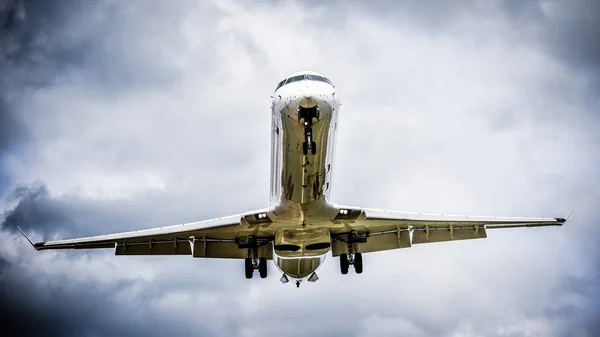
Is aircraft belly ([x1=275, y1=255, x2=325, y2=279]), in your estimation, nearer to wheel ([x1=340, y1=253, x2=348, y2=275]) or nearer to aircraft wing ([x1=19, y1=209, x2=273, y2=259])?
aircraft wing ([x1=19, y1=209, x2=273, y2=259])

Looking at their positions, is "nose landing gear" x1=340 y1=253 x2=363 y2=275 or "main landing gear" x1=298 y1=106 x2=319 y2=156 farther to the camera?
"nose landing gear" x1=340 y1=253 x2=363 y2=275

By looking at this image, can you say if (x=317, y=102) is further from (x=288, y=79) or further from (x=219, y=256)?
(x=219, y=256)

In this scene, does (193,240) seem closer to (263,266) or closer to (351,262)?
(263,266)

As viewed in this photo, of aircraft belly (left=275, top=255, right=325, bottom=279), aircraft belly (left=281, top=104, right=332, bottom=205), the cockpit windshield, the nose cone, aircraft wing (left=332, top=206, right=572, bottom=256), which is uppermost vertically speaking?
the cockpit windshield

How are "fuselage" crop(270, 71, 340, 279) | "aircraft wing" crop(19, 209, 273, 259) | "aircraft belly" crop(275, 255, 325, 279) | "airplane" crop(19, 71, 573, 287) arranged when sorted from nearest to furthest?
"fuselage" crop(270, 71, 340, 279) < "airplane" crop(19, 71, 573, 287) < "aircraft wing" crop(19, 209, 273, 259) < "aircraft belly" crop(275, 255, 325, 279)

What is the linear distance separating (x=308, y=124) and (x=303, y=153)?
106 cm

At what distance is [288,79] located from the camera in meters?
21.6

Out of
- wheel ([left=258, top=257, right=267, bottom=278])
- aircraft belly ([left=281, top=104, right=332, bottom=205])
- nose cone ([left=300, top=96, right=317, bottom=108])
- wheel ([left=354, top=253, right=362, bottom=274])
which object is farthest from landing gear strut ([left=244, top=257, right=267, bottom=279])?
nose cone ([left=300, top=96, right=317, bottom=108])

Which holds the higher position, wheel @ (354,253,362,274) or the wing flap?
the wing flap

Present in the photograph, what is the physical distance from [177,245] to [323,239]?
776 cm

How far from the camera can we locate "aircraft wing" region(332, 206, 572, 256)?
26.4m

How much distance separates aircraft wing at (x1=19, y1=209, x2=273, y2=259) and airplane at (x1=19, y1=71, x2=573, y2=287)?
5 centimetres

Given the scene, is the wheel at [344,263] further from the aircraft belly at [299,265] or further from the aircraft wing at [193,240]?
the aircraft wing at [193,240]

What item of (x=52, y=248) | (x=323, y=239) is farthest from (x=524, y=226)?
(x=52, y=248)
